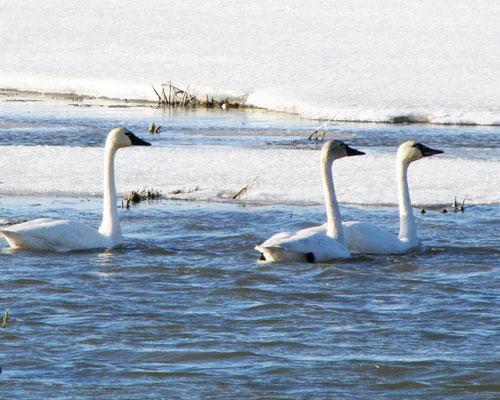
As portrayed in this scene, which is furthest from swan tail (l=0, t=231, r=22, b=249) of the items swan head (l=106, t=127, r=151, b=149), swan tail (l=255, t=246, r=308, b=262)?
swan tail (l=255, t=246, r=308, b=262)

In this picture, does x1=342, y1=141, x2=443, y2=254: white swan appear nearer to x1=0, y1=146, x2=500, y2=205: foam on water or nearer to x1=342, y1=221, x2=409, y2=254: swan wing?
x1=342, y1=221, x2=409, y2=254: swan wing

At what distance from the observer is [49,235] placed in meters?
8.74

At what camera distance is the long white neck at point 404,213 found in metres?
9.27

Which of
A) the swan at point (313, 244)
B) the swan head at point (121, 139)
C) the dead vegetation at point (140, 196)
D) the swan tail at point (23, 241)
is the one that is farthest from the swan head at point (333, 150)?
the dead vegetation at point (140, 196)

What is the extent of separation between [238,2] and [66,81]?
1116 centimetres

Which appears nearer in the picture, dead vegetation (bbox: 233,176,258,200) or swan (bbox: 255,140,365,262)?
swan (bbox: 255,140,365,262)

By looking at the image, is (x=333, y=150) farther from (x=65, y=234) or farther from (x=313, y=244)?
(x=65, y=234)

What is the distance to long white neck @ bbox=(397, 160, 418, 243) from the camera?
9273 millimetres

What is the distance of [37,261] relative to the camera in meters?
8.57

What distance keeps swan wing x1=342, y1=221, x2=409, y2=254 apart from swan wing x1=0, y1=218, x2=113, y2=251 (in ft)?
6.72

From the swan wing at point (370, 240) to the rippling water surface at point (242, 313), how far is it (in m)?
0.12

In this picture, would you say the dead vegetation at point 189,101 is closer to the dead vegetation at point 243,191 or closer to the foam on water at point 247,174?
the foam on water at point 247,174

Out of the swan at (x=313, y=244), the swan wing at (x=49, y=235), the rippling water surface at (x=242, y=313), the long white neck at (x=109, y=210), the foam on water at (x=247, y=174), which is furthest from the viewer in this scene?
the foam on water at (x=247, y=174)

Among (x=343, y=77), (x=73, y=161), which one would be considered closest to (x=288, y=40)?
(x=343, y=77)
